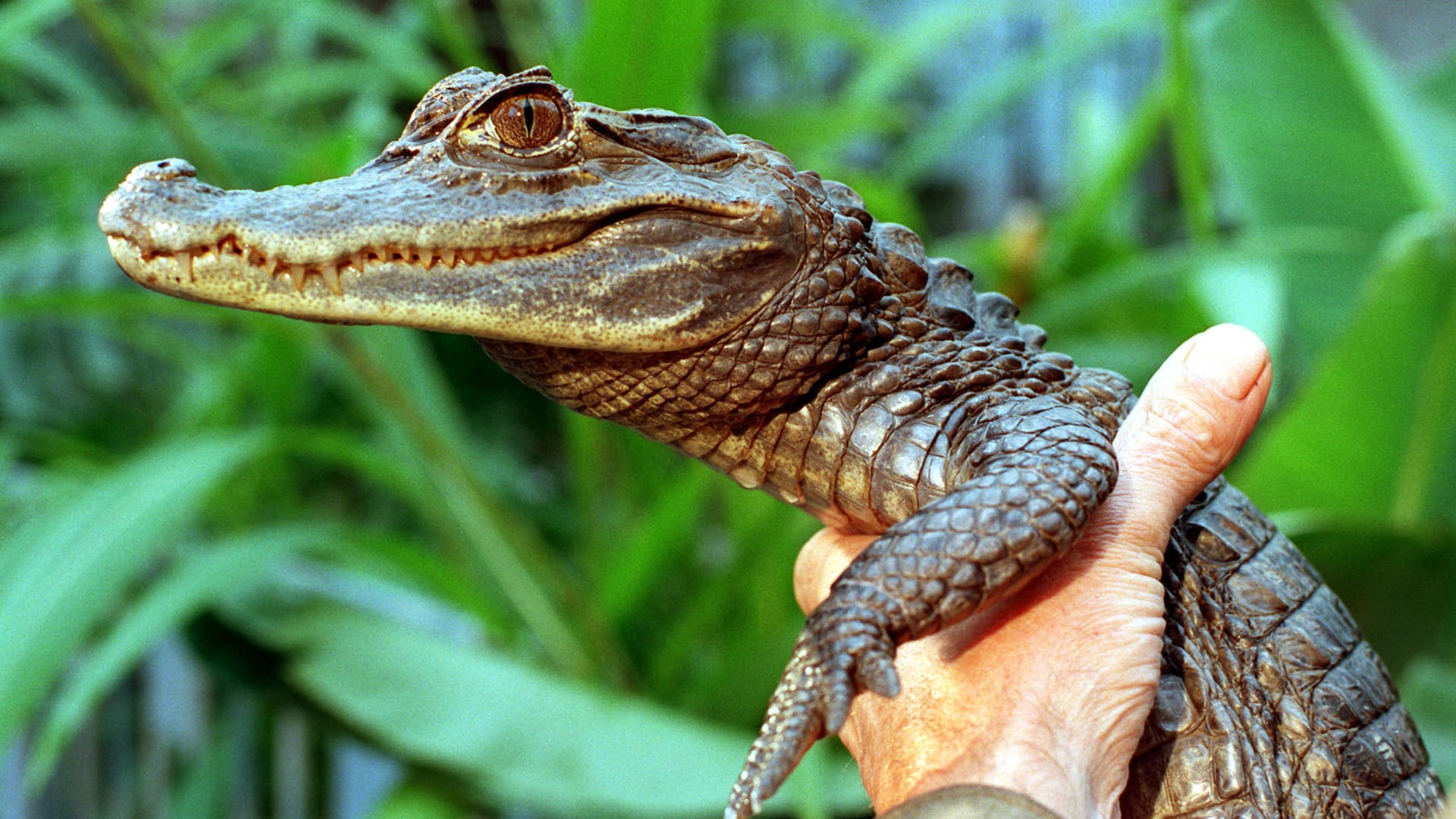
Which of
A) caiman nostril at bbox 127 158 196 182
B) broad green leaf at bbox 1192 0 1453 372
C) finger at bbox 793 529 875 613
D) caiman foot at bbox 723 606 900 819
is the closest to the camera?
caiman foot at bbox 723 606 900 819

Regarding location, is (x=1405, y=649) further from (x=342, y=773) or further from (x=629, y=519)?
(x=342, y=773)

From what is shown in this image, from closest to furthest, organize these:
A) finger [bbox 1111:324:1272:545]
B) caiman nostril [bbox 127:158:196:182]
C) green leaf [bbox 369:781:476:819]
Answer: caiman nostril [bbox 127:158:196:182]
finger [bbox 1111:324:1272:545]
green leaf [bbox 369:781:476:819]

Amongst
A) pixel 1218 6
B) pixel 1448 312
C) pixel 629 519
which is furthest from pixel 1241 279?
pixel 629 519

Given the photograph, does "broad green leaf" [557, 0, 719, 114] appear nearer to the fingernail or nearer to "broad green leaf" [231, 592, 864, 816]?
"broad green leaf" [231, 592, 864, 816]

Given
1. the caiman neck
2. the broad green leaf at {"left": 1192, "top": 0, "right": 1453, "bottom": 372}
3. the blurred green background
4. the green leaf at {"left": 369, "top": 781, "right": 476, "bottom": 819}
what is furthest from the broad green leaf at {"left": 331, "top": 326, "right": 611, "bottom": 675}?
the broad green leaf at {"left": 1192, "top": 0, "right": 1453, "bottom": 372}

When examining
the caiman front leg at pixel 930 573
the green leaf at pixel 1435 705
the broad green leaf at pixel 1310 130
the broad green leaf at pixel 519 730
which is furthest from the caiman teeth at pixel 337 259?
the broad green leaf at pixel 1310 130

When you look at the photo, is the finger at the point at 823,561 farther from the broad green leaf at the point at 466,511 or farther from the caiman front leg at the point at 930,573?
the broad green leaf at the point at 466,511

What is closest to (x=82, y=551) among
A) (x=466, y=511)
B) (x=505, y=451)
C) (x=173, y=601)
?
(x=173, y=601)
